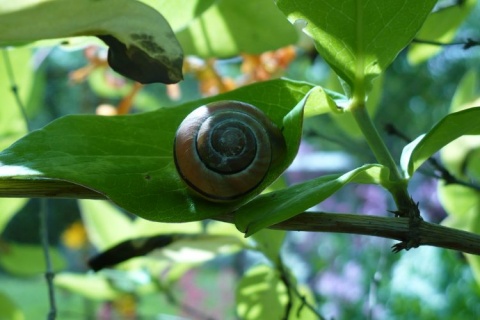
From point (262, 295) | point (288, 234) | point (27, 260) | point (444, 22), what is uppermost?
point (444, 22)

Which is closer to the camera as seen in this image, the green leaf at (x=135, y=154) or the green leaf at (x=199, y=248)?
the green leaf at (x=135, y=154)

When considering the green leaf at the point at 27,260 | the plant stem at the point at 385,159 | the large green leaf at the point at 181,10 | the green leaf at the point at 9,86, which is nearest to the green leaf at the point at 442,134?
the plant stem at the point at 385,159

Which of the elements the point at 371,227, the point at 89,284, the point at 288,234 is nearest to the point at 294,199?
the point at 371,227

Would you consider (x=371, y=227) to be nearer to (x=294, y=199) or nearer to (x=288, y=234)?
(x=294, y=199)

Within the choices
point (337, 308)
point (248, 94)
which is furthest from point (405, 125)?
point (248, 94)

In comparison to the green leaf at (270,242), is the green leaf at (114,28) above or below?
above

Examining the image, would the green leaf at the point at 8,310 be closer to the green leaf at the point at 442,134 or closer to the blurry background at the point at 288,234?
the blurry background at the point at 288,234

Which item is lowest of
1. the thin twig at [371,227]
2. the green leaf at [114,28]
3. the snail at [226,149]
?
the thin twig at [371,227]

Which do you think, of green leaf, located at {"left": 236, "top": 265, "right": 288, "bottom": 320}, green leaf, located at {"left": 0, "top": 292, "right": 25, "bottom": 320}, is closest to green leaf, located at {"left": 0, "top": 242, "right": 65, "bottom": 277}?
green leaf, located at {"left": 0, "top": 292, "right": 25, "bottom": 320}
